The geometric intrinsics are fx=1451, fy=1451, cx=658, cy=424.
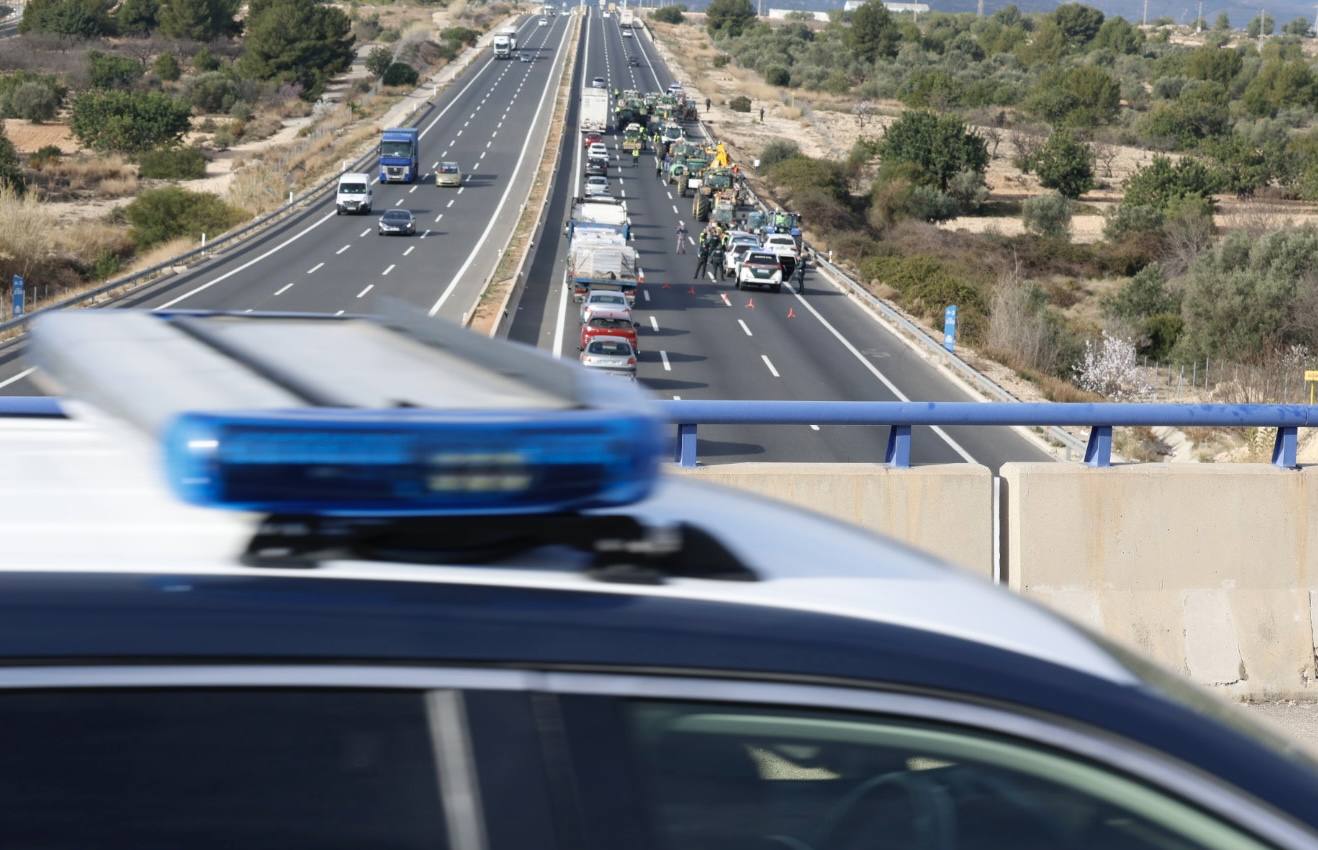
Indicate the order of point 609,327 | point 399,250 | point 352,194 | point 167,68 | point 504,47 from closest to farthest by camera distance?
point 609,327 < point 399,250 < point 352,194 < point 167,68 < point 504,47

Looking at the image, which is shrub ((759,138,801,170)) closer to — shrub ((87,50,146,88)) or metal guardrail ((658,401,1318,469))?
shrub ((87,50,146,88))

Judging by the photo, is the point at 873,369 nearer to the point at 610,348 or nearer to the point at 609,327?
the point at 609,327

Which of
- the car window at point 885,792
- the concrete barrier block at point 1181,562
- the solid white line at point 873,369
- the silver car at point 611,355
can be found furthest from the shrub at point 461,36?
the car window at point 885,792

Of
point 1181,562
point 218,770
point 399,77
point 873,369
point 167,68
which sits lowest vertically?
point 873,369

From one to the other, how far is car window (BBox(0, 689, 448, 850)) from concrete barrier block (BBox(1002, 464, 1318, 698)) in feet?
19.2

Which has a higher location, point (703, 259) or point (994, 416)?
point (994, 416)

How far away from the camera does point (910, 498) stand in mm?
7336

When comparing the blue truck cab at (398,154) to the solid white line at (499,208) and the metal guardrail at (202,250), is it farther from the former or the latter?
the solid white line at (499,208)

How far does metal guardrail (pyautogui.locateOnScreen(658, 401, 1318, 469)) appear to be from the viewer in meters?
7.04

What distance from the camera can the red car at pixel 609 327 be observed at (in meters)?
35.1

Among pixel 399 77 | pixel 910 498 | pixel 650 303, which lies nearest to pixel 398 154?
pixel 650 303

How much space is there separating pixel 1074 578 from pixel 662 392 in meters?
26.0

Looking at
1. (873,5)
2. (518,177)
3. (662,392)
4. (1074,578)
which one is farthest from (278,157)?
(873,5)

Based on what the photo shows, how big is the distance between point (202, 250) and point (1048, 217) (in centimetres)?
4898
